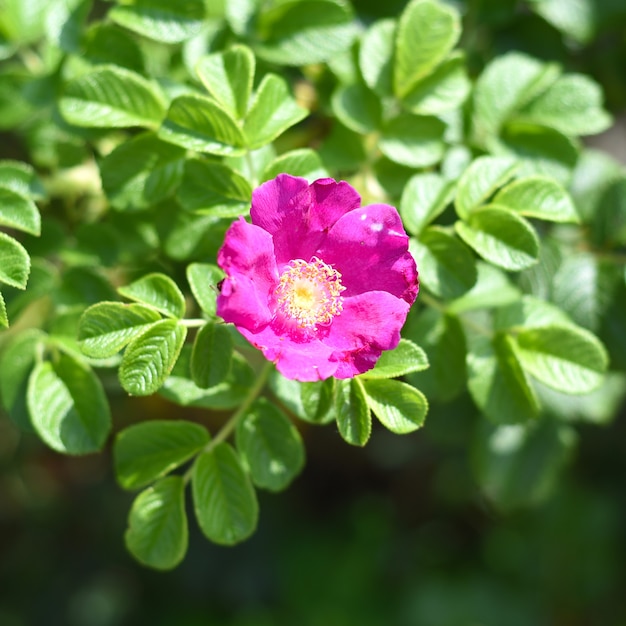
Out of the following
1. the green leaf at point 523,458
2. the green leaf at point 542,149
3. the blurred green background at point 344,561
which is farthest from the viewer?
the blurred green background at point 344,561

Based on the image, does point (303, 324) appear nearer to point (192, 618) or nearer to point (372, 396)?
point (372, 396)

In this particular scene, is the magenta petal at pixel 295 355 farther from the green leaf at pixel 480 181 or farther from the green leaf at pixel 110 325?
the green leaf at pixel 480 181

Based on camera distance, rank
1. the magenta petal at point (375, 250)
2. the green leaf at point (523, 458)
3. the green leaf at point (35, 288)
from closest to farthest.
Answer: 1. the magenta petal at point (375, 250)
2. the green leaf at point (35, 288)
3. the green leaf at point (523, 458)

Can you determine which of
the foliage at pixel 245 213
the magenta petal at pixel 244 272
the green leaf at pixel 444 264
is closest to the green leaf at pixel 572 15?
the foliage at pixel 245 213

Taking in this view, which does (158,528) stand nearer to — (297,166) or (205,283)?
(205,283)

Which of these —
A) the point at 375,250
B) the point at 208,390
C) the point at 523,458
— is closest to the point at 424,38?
the point at 375,250

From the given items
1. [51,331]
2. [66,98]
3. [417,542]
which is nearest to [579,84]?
[66,98]
